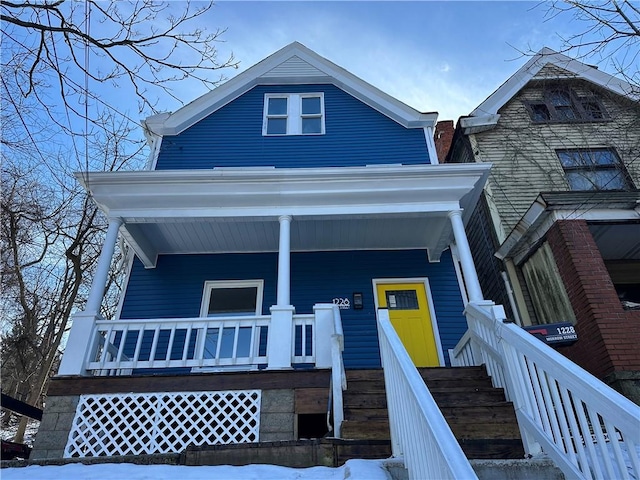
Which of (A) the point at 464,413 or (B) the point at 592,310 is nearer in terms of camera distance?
(A) the point at 464,413

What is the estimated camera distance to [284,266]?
516cm

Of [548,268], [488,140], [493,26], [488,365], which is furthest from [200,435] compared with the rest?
[488,140]

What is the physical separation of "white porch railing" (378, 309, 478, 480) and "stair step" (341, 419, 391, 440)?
20.9 inches

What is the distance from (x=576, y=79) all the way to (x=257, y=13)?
28.2 ft

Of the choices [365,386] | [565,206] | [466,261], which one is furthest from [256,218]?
[565,206]

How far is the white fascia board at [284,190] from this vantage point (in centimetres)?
560

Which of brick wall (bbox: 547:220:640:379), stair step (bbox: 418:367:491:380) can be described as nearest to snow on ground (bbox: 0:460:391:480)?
stair step (bbox: 418:367:491:380)

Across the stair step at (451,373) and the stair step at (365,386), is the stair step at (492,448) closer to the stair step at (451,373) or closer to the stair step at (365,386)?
the stair step at (365,386)

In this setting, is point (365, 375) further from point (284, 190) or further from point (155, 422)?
point (284, 190)

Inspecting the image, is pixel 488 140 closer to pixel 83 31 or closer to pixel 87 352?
pixel 83 31

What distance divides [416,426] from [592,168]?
8.87 meters

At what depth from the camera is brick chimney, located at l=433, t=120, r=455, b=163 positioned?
422 inches

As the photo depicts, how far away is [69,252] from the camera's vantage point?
449 inches

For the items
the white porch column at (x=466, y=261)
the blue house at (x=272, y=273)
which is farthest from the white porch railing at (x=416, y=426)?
the white porch column at (x=466, y=261)
